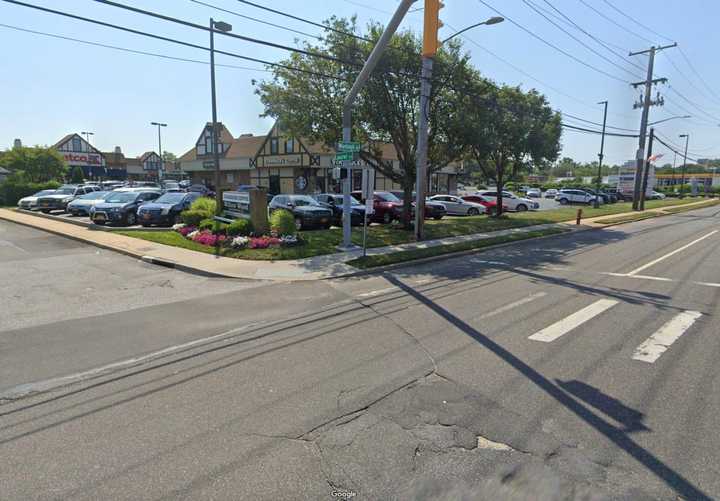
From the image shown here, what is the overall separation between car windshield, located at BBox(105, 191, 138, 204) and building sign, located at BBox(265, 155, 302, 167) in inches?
673

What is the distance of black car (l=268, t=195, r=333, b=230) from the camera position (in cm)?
1841

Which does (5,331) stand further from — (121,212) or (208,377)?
(121,212)

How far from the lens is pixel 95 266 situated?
11.5 metres

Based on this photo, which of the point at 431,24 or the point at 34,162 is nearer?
the point at 431,24

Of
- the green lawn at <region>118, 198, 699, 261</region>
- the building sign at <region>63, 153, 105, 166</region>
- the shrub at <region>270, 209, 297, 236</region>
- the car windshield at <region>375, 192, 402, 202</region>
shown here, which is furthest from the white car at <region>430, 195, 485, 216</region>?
the building sign at <region>63, 153, 105, 166</region>

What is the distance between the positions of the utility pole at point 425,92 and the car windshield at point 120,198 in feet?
45.8

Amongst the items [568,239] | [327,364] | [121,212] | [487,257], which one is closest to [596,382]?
[327,364]

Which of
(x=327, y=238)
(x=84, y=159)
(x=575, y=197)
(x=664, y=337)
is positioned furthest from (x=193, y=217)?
(x=84, y=159)

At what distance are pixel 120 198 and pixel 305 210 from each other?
9.62m

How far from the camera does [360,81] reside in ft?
38.5

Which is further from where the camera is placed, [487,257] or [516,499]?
[487,257]

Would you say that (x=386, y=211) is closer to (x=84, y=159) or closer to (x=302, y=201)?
(x=302, y=201)

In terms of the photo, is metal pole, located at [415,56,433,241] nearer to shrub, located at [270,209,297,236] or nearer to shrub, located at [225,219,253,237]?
shrub, located at [270,209,297,236]

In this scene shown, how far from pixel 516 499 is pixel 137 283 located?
9.27 m
